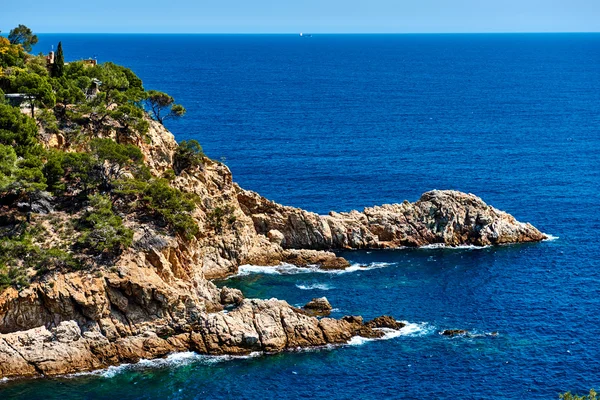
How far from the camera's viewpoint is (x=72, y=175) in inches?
3246

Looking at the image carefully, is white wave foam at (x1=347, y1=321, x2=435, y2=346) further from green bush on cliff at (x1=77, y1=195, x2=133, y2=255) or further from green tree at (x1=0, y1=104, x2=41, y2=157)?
green tree at (x1=0, y1=104, x2=41, y2=157)

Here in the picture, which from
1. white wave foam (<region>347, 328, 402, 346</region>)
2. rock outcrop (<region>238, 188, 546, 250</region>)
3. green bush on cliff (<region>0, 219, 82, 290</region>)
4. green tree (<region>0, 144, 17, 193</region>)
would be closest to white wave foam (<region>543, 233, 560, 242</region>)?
rock outcrop (<region>238, 188, 546, 250</region>)

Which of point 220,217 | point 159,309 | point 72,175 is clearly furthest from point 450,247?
point 72,175

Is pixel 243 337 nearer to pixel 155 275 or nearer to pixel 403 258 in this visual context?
pixel 155 275

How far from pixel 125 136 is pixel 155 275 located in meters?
22.5

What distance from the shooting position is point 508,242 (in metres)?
107

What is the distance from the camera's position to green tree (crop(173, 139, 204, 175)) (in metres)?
97.8

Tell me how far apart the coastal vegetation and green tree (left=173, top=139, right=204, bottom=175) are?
120mm

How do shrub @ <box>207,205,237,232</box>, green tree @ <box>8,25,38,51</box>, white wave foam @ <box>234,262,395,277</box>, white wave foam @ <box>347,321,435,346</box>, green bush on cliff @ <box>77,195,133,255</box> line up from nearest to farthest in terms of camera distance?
green bush on cliff @ <box>77,195,133,255</box>, white wave foam @ <box>347,321,435,346</box>, white wave foam @ <box>234,262,395,277</box>, shrub @ <box>207,205,237,232</box>, green tree @ <box>8,25,38,51</box>

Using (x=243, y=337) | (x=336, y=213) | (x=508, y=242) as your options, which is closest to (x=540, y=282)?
(x=508, y=242)

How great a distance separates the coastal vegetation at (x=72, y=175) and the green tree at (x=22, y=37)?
17.5m

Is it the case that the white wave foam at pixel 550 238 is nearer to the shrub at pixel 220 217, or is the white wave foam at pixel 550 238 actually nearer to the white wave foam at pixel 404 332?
the white wave foam at pixel 404 332

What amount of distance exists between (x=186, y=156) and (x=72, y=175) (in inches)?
729

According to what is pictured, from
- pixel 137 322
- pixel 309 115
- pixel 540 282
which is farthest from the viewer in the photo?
pixel 309 115
